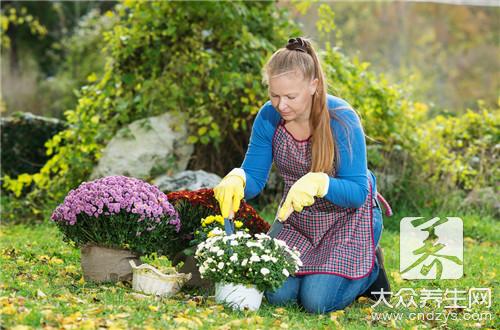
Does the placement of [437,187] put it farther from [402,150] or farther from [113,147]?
[113,147]

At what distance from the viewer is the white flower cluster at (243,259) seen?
9.97 feet

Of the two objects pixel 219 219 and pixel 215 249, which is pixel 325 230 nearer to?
pixel 219 219

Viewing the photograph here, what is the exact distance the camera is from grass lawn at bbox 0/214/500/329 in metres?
2.68

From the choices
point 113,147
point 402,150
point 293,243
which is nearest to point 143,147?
point 113,147

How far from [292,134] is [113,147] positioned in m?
2.73

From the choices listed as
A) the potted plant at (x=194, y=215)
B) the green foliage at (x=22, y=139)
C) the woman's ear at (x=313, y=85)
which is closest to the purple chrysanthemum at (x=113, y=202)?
the potted plant at (x=194, y=215)

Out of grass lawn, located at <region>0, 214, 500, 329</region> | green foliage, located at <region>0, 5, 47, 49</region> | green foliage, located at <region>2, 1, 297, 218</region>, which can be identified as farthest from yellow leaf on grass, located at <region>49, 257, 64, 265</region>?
green foliage, located at <region>0, 5, 47, 49</region>

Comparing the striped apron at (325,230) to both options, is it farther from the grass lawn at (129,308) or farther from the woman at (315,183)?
the grass lawn at (129,308)

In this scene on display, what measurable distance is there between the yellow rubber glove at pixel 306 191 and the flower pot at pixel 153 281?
58 cm

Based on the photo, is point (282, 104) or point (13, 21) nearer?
point (282, 104)

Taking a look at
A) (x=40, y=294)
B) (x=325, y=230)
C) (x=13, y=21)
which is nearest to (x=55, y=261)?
(x=40, y=294)

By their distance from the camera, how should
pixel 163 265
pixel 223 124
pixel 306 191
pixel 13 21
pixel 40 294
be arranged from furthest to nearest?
1. pixel 13 21
2. pixel 223 124
3. pixel 163 265
4. pixel 306 191
5. pixel 40 294

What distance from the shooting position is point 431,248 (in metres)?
4.93

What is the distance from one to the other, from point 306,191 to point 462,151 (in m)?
4.00
